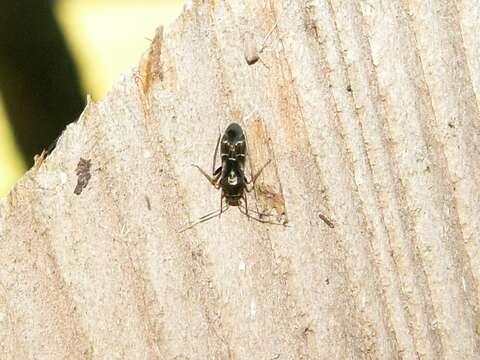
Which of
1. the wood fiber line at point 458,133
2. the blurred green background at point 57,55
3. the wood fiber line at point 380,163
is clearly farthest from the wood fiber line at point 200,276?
the blurred green background at point 57,55

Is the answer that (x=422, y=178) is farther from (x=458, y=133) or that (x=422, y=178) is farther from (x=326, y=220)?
(x=326, y=220)

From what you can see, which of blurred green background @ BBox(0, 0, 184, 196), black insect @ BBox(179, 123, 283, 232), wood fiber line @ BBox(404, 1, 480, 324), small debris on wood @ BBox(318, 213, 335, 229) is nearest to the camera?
black insect @ BBox(179, 123, 283, 232)

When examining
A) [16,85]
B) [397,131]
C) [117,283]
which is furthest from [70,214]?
[16,85]

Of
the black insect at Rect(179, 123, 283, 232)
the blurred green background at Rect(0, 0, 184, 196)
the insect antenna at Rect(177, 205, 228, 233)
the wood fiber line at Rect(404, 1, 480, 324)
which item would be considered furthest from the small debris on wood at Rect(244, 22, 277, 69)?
the blurred green background at Rect(0, 0, 184, 196)

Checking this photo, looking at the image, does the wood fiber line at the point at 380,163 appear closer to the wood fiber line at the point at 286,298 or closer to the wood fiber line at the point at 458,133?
the wood fiber line at the point at 458,133

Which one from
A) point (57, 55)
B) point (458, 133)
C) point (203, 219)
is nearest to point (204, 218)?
point (203, 219)

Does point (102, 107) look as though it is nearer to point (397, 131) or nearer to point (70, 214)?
point (70, 214)

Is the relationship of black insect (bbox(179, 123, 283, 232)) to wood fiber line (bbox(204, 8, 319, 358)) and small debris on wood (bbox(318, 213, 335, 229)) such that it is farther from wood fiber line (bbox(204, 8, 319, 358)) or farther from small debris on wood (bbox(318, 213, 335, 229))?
small debris on wood (bbox(318, 213, 335, 229))
